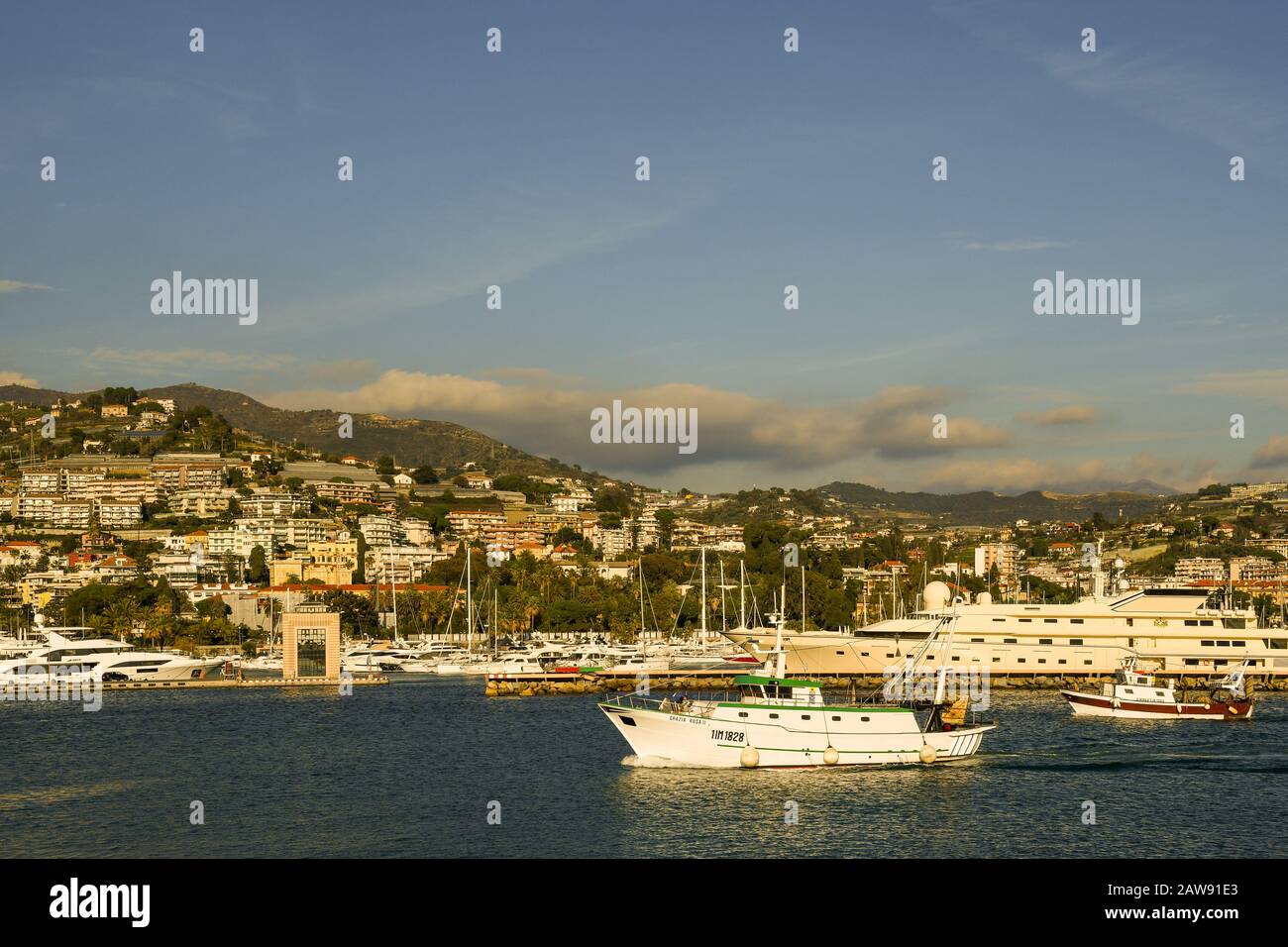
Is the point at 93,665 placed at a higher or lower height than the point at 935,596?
→ lower

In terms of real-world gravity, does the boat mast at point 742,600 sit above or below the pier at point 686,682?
above

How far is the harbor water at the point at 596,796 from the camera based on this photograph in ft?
85.8

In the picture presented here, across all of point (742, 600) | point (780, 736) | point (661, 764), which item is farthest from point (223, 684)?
point (780, 736)

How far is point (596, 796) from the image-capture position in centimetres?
3153

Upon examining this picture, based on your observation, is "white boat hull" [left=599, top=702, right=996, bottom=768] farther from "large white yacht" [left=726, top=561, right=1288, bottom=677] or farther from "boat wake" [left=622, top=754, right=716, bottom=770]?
"large white yacht" [left=726, top=561, right=1288, bottom=677]

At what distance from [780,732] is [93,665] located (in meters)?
57.7

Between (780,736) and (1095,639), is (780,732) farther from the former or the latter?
(1095,639)

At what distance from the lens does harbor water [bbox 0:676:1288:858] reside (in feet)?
85.8

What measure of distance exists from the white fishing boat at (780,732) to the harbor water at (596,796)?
0.61m

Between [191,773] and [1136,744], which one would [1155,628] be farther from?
[191,773]

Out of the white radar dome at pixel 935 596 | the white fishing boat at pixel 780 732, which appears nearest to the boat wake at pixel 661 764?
the white fishing boat at pixel 780 732

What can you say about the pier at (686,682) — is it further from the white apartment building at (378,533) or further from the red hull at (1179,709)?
the white apartment building at (378,533)

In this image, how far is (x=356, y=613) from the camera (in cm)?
12450

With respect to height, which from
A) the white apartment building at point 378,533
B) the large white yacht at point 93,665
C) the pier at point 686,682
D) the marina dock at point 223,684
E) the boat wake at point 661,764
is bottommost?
the marina dock at point 223,684
